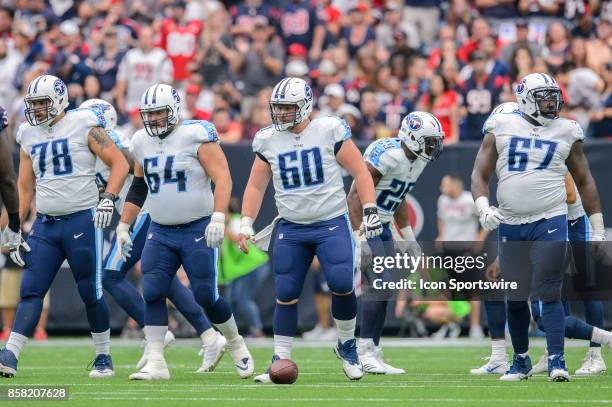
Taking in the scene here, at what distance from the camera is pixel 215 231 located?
862 cm

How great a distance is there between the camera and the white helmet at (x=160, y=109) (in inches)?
350

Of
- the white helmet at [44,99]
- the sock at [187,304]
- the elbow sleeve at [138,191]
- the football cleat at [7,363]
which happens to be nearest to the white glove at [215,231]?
the elbow sleeve at [138,191]

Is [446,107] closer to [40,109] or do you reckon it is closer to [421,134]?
[421,134]

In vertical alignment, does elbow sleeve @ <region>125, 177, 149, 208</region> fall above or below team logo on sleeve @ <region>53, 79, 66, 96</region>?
below

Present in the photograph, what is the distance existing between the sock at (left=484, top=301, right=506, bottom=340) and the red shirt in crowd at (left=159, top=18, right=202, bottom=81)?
8.33 meters

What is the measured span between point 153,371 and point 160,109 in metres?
1.79

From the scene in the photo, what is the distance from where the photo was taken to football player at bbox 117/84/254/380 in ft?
29.1

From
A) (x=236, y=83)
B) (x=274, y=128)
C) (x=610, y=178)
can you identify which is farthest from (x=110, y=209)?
(x=236, y=83)

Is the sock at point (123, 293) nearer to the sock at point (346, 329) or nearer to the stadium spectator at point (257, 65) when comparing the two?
the sock at point (346, 329)

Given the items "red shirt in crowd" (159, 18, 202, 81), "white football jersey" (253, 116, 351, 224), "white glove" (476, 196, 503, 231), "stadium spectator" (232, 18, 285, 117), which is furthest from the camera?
"red shirt in crowd" (159, 18, 202, 81)

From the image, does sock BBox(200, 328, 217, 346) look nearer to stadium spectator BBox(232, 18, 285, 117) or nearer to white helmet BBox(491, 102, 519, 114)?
white helmet BBox(491, 102, 519, 114)

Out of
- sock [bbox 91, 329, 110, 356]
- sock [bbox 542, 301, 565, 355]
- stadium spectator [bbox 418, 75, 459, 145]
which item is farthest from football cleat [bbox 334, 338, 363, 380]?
stadium spectator [bbox 418, 75, 459, 145]

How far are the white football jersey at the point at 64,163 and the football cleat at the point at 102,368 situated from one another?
42.7 inches

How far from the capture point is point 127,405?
285 inches
